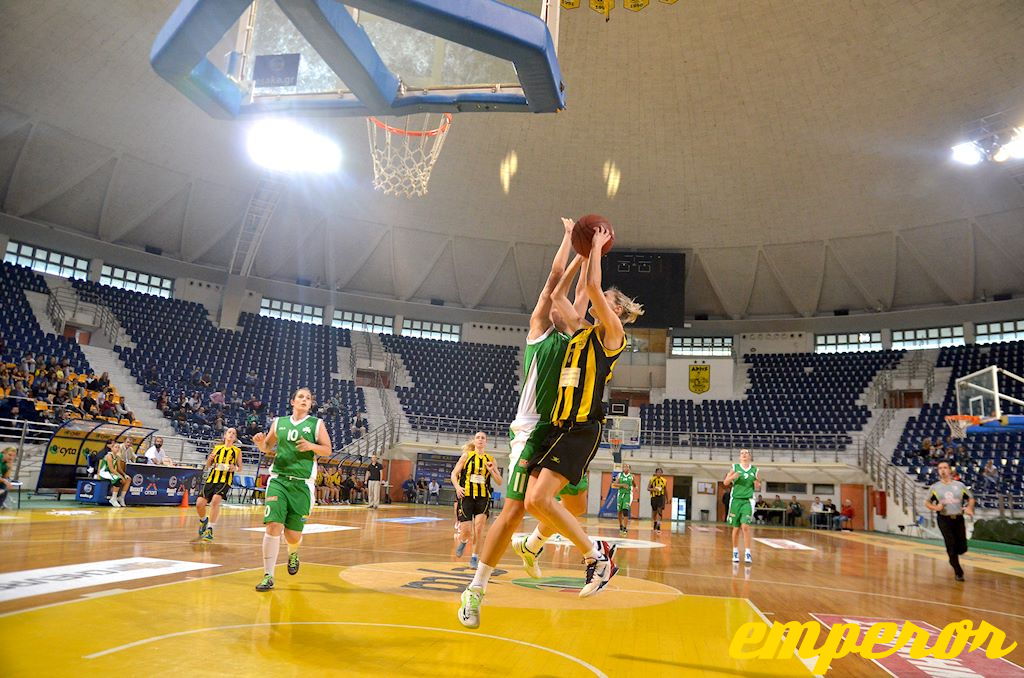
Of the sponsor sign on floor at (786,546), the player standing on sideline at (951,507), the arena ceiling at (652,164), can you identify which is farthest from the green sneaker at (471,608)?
the arena ceiling at (652,164)

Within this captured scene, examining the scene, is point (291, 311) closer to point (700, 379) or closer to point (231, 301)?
point (231, 301)

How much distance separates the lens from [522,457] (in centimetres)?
459

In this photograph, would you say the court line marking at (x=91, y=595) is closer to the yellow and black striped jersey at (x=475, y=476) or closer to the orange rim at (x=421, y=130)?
the yellow and black striped jersey at (x=475, y=476)

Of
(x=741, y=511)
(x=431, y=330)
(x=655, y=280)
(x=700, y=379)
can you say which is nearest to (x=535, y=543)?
(x=741, y=511)

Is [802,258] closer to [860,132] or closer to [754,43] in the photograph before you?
[860,132]

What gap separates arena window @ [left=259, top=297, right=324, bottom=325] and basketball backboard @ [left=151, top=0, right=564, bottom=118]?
31258 millimetres

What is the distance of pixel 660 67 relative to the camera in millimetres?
24609

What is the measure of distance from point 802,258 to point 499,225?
49.4 feet

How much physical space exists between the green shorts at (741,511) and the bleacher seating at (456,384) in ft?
71.2

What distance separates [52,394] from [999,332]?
1542 inches

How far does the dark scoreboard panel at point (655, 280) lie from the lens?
32375mm

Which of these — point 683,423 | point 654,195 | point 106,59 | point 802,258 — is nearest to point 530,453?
point 106,59

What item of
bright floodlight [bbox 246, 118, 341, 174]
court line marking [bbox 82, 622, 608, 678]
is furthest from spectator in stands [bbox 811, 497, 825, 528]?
court line marking [bbox 82, 622, 608, 678]

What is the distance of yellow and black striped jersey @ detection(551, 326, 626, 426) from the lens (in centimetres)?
437
